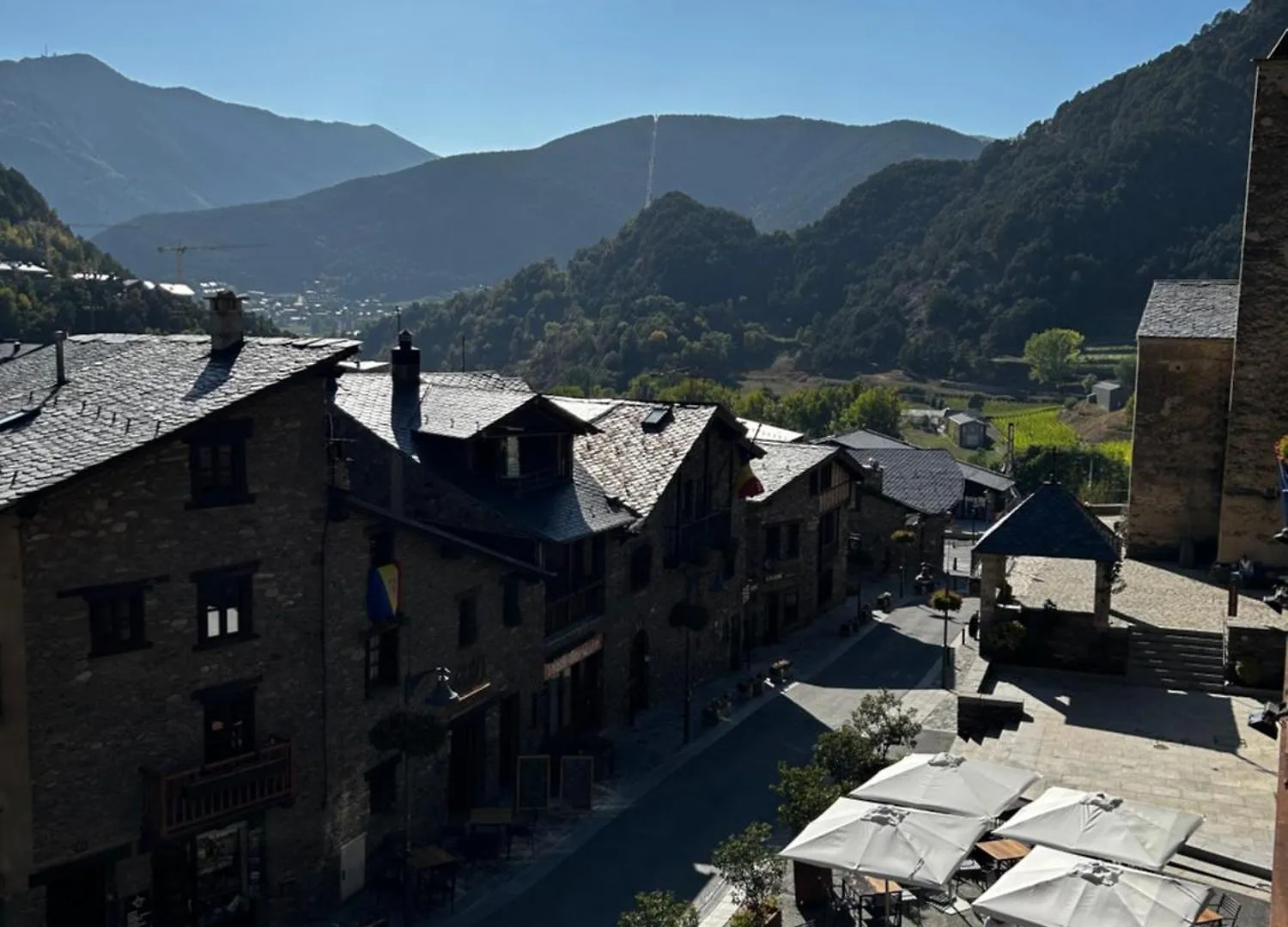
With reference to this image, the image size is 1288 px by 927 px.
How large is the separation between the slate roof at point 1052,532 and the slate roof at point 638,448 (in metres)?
10.2

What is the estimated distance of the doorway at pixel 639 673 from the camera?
41156 millimetres

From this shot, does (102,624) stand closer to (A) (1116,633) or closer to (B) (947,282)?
(A) (1116,633)

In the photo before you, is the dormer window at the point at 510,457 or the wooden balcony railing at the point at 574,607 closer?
the dormer window at the point at 510,457

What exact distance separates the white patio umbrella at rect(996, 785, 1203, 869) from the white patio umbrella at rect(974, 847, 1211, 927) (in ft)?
3.13

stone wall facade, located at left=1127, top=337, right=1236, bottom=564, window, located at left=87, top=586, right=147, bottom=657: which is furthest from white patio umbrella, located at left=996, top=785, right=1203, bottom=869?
stone wall facade, located at left=1127, top=337, right=1236, bottom=564

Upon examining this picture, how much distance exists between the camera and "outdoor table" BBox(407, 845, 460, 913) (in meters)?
27.9

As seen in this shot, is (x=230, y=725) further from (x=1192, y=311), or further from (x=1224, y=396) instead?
(x=1192, y=311)

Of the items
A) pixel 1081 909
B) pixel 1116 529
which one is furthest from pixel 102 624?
pixel 1116 529

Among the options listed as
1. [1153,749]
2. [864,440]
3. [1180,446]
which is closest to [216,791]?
[1153,749]

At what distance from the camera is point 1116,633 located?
37.2 meters

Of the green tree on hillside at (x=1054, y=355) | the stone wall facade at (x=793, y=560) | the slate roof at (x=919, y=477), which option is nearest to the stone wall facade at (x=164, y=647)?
the stone wall facade at (x=793, y=560)

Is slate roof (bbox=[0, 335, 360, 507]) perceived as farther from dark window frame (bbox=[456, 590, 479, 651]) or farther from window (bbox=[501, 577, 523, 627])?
window (bbox=[501, 577, 523, 627])

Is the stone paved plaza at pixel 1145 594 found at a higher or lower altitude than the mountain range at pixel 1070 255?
lower

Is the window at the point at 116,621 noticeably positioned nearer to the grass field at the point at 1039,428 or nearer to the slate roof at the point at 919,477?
the slate roof at the point at 919,477
